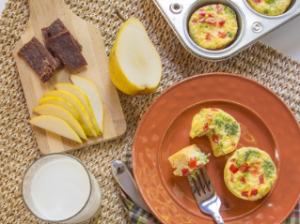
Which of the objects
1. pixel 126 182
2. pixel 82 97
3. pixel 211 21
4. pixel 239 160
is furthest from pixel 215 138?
pixel 82 97

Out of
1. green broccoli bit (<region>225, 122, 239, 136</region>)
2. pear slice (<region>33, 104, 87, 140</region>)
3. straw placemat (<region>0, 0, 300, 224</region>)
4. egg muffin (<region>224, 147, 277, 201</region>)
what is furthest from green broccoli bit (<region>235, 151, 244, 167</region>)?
pear slice (<region>33, 104, 87, 140</region>)

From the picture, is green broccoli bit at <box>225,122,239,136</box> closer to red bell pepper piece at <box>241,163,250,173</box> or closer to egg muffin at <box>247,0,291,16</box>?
red bell pepper piece at <box>241,163,250,173</box>

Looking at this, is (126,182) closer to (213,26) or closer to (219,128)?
(219,128)

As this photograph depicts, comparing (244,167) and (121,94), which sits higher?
(244,167)

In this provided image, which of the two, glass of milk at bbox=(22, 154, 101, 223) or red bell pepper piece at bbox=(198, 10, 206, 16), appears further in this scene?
red bell pepper piece at bbox=(198, 10, 206, 16)

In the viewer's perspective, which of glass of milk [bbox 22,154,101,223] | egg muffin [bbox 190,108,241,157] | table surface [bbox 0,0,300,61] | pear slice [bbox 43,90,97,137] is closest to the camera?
glass of milk [bbox 22,154,101,223]

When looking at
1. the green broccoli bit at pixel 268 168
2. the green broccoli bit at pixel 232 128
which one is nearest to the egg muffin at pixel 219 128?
the green broccoli bit at pixel 232 128
